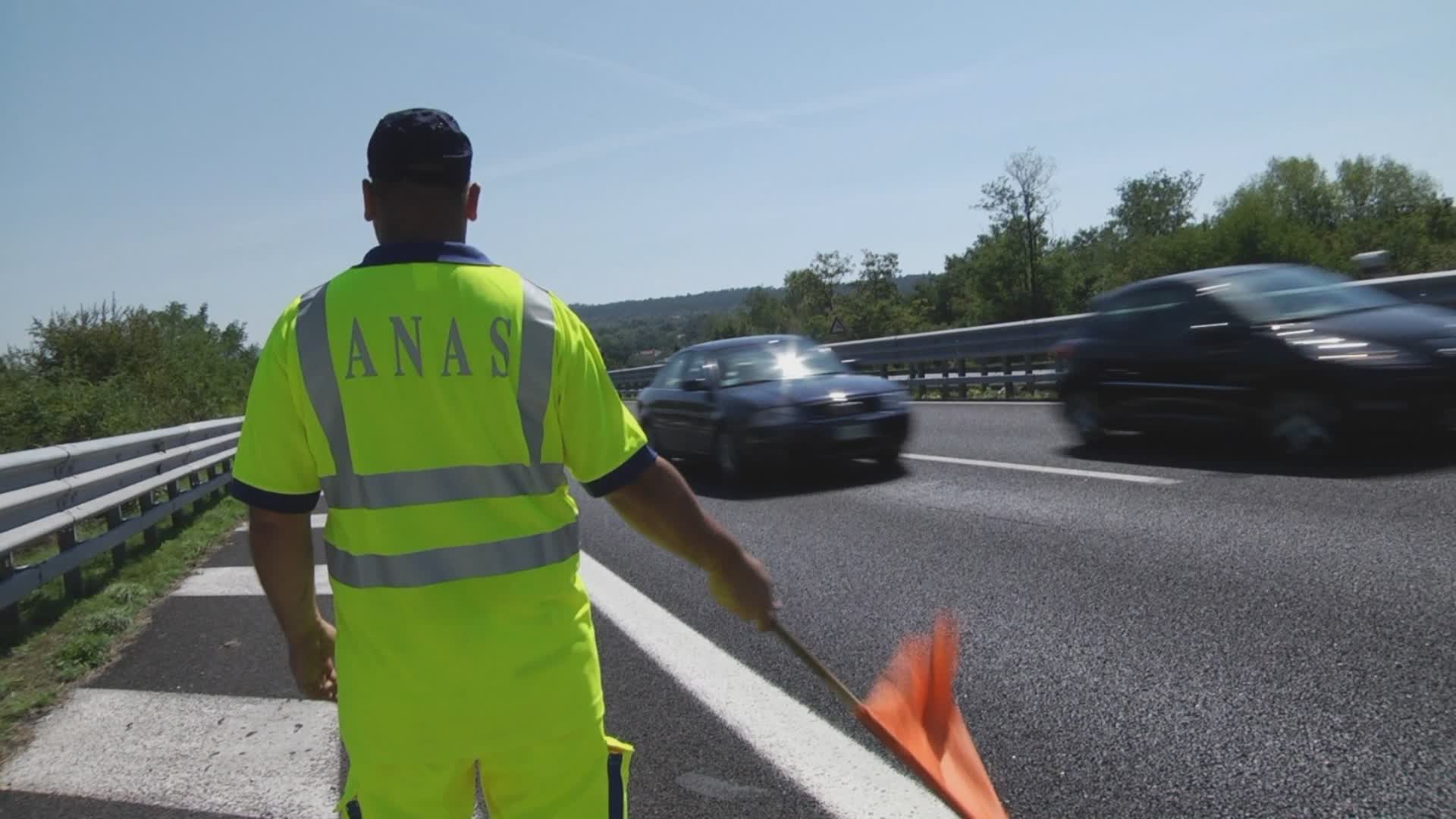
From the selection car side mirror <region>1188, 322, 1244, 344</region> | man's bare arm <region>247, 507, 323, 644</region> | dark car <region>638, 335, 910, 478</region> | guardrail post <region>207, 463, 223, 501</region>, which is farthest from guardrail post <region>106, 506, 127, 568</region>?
car side mirror <region>1188, 322, 1244, 344</region>

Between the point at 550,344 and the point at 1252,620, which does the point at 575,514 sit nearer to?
the point at 550,344

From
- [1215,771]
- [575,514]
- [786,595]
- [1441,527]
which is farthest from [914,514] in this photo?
[575,514]

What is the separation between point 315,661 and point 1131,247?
314 feet

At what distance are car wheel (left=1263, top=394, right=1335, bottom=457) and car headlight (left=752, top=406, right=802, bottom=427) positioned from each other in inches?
165

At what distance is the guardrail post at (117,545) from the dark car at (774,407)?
5491mm

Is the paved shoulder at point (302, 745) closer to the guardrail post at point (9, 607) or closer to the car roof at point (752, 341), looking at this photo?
the guardrail post at point (9, 607)

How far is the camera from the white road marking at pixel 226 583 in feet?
23.5

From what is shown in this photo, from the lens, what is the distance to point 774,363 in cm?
1170

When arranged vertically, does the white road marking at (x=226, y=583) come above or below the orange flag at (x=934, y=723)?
below

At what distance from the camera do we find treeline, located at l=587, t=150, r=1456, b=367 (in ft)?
242

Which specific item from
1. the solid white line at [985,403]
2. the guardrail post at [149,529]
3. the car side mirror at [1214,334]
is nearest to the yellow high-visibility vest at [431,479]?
the guardrail post at [149,529]

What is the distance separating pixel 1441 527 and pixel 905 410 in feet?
17.4

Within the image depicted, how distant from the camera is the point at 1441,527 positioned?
618 centimetres

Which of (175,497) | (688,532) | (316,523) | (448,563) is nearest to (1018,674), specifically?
(688,532)
